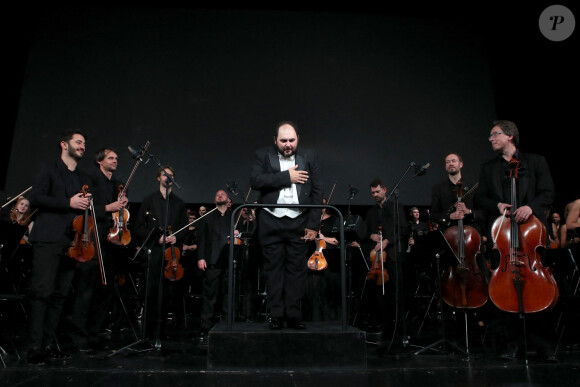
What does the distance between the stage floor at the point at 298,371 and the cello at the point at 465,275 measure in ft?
1.48

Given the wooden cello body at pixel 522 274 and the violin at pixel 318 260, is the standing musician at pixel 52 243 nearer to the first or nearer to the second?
the violin at pixel 318 260

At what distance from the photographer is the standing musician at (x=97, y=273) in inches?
154

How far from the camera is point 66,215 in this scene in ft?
11.8

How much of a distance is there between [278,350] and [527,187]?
2.41 m

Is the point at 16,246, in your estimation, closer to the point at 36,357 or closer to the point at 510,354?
the point at 36,357

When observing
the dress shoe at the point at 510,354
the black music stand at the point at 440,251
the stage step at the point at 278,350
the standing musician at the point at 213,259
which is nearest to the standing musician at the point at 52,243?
the stage step at the point at 278,350

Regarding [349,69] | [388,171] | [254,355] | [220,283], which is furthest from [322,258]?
[349,69]

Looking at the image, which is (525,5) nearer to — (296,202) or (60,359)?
(296,202)

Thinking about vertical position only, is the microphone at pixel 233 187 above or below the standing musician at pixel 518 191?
above

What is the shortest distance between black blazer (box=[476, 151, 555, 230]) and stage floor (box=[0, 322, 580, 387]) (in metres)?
1.19

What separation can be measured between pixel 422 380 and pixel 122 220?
3.22 meters

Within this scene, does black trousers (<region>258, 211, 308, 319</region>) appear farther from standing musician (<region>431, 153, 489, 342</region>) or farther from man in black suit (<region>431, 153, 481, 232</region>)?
man in black suit (<region>431, 153, 481, 232</region>)

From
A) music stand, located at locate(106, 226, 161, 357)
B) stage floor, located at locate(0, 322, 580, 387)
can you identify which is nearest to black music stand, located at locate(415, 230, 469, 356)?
stage floor, located at locate(0, 322, 580, 387)

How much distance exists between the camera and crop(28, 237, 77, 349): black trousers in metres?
3.38
